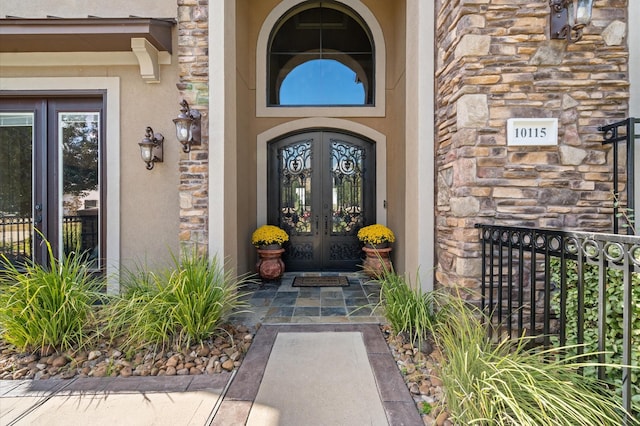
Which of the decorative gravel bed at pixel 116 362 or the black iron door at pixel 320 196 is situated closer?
the decorative gravel bed at pixel 116 362

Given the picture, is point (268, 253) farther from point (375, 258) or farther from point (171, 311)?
point (171, 311)

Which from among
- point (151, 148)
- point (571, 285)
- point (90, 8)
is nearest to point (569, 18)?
point (571, 285)

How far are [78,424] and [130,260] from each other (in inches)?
92.2

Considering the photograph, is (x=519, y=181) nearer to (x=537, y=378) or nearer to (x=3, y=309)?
(x=537, y=378)

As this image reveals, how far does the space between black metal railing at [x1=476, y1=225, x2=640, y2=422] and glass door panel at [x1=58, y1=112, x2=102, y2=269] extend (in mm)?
4542

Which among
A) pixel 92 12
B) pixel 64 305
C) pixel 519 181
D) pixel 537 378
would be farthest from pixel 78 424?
pixel 92 12

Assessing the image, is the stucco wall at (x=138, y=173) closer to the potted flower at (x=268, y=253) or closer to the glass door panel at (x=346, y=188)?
the potted flower at (x=268, y=253)

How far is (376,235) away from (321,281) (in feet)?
3.58

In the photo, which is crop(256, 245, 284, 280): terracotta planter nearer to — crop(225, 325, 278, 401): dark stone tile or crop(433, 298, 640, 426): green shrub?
crop(225, 325, 278, 401): dark stone tile

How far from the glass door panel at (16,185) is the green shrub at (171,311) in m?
2.54

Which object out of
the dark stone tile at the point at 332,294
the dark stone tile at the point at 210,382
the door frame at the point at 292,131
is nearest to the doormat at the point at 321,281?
the dark stone tile at the point at 332,294

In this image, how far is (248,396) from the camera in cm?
204

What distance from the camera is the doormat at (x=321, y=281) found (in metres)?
4.51

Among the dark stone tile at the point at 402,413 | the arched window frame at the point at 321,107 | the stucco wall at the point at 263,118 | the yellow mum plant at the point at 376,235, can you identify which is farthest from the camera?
the arched window frame at the point at 321,107
